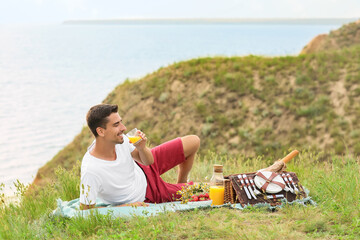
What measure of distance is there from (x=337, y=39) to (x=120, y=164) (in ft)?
85.0

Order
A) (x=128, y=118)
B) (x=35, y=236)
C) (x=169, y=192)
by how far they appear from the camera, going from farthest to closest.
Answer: (x=128, y=118) < (x=169, y=192) < (x=35, y=236)

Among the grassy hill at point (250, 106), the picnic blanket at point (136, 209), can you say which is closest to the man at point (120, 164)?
the picnic blanket at point (136, 209)

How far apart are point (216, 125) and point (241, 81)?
2.77m

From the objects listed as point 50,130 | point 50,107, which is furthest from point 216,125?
point 50,107

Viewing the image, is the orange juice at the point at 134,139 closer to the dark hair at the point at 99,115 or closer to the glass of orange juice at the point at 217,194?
the dark hair at the point at 99,115

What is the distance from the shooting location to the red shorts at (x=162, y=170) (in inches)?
217

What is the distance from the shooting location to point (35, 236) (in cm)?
473

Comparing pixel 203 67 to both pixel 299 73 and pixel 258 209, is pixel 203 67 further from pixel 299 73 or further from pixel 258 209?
pixel 258 209

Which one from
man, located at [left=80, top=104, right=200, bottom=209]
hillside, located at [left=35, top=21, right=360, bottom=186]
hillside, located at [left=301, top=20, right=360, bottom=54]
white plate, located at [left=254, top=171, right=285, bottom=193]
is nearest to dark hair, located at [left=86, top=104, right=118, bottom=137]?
man, located at [left=80, top=104, right=200, bottom=209]

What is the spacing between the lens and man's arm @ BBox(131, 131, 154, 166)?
202 inches

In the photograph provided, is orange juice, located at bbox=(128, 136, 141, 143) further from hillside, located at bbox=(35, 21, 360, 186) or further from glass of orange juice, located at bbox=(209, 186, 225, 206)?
hillside, located at bbox=(35, 21, 360, 186)

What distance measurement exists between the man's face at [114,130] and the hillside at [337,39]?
24.6 meters

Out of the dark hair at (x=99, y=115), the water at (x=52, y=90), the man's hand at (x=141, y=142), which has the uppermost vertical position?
the dark hair at (x=99, y=115)

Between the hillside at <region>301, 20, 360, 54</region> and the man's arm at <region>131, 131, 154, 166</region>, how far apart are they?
2423 centimetres
